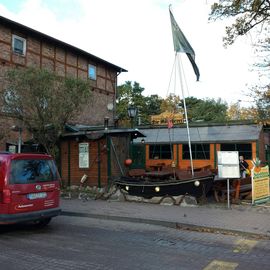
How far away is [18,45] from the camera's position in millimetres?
24531

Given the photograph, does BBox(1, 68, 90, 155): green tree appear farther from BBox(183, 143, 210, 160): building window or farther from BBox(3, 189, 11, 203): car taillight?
BBox(183, 143, 210, 160): building window

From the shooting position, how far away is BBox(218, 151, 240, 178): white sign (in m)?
12.6

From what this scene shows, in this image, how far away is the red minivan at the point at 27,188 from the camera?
8719 millimetres

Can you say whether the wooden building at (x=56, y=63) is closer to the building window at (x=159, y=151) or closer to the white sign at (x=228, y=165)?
the building window at (x=159, y=151)

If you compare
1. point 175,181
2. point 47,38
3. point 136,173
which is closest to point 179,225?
point 175,181

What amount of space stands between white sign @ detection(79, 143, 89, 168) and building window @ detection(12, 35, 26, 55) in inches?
412

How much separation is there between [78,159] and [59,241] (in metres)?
8.57

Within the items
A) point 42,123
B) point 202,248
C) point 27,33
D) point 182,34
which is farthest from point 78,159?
point 27,33

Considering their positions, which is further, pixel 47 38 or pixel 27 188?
pixel 47 38

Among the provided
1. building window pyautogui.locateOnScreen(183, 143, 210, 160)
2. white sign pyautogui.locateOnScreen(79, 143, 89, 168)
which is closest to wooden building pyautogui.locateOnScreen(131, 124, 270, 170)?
building window pyautogui.locateOnScreen(183, 143, 210, 160)

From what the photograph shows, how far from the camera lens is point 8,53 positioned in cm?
2361

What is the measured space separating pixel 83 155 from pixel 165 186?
14.7 feet

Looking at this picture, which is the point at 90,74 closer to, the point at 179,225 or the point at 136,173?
the point at 136,173

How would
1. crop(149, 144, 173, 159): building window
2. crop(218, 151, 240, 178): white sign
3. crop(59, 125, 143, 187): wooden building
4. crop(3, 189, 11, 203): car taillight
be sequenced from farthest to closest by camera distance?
crop(149, 144, 173, 159): building window < crop(59, 125, 143, 187): wooden building < crop(218, 151, 240, 178): white sign < crop(3, 189, 11, 203): car taillight
